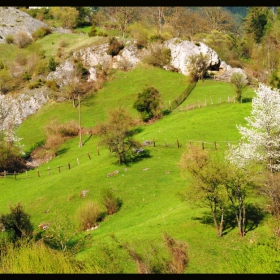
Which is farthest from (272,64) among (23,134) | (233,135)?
(23,134)

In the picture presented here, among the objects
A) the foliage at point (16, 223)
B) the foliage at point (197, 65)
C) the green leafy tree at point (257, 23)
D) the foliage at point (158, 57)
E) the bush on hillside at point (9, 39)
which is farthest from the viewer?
the green leafy tree at point (257, 23)

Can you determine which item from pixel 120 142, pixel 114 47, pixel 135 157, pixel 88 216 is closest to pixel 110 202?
pixel 88 216

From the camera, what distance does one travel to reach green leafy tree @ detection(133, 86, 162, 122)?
217 feet

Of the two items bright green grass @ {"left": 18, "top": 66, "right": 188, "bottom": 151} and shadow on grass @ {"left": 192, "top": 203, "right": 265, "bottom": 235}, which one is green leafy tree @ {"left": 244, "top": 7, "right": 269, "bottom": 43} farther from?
shadow on grass @ {"left": 192, "top": 203, "right": 265, "bottom": 235}

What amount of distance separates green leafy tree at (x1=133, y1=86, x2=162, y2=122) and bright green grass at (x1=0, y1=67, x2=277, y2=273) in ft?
11.6

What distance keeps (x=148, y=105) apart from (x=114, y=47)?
3649 cm

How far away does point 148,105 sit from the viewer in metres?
66.5

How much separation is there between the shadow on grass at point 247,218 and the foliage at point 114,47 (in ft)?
245

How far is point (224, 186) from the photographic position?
82.8 feet

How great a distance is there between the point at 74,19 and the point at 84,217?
121472 millimetres

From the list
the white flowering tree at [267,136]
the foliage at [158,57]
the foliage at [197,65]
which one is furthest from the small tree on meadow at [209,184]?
the foliage at [158,57]

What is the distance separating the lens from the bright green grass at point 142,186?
2334cm

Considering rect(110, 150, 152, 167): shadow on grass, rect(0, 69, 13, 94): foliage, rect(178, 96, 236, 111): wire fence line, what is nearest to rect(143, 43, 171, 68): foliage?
rect(178, 96, 236, 111): wire fence line

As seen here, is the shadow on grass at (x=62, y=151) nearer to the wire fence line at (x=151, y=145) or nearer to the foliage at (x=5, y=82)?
the wire fence line at (x=151, y=145)
